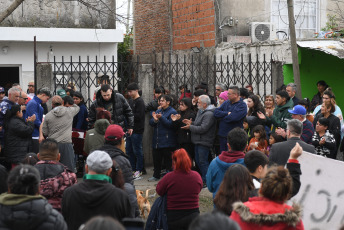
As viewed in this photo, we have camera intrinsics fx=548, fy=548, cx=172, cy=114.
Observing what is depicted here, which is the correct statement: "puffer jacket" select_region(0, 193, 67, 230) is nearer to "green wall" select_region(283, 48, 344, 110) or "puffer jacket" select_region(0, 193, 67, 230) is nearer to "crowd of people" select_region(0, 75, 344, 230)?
"crowd of people" select_region(0, 75, 344, 230)

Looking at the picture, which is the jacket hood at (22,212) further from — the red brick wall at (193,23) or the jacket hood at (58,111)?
the red brick wall at (193,23)

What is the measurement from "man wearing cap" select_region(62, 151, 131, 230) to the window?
13.3m

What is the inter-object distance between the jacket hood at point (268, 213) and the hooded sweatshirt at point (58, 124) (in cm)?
640

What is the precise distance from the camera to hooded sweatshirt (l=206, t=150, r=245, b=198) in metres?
6.31

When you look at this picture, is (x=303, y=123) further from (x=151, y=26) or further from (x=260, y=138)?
(x=151, y=26)

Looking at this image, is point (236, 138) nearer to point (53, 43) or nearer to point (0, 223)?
point (0, 223)

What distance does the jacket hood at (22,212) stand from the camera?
13.8 feet

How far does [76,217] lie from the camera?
16.7 feet

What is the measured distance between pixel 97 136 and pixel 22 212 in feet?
15.3

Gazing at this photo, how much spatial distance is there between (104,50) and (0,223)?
13.3 m

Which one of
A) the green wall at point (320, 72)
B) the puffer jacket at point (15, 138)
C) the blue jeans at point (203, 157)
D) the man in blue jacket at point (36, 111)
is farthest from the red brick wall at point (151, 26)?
the puffer jacket at point (15, 138)

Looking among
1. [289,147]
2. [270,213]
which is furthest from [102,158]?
[289,147]

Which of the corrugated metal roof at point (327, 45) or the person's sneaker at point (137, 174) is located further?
the corrugated metal roof at point (327, 45)

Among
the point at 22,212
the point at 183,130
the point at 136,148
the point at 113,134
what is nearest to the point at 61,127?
the point at 136,148
